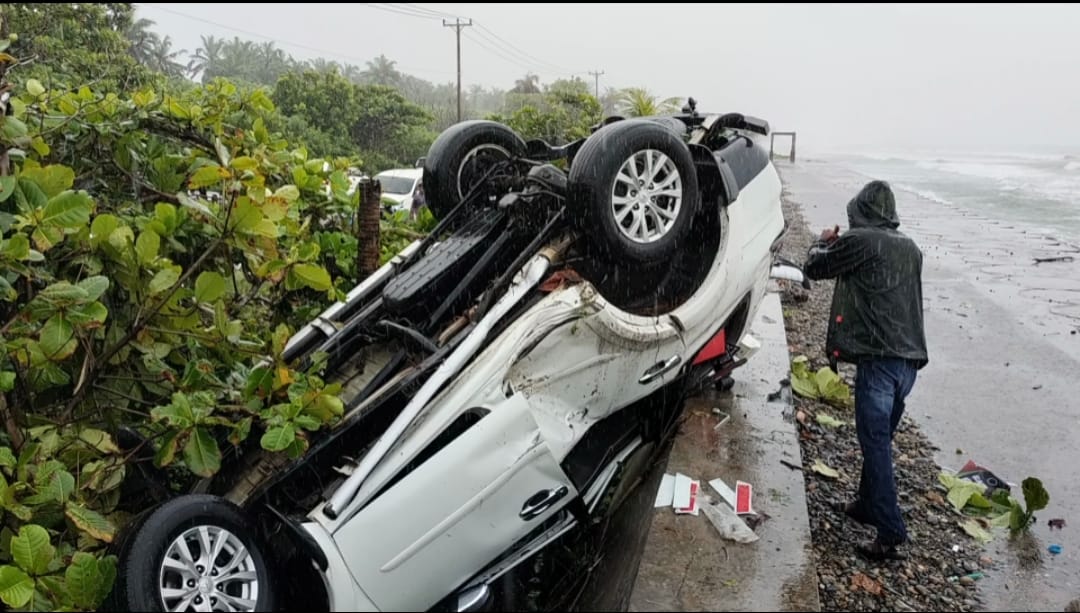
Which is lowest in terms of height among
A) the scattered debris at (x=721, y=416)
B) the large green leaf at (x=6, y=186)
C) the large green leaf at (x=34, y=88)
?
the scattered debris at (x=721, y=416)

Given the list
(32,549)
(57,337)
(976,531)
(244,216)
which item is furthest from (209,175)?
(976,531)

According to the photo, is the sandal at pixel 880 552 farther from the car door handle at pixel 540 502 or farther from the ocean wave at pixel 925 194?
the ocean wave at pixel 925 194

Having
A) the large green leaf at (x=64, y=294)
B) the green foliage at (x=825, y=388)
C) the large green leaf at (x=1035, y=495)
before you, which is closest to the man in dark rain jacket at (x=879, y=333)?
the large green leaf at (x=1035, y=495)

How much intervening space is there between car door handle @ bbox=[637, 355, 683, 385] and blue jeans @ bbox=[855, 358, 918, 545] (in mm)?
929

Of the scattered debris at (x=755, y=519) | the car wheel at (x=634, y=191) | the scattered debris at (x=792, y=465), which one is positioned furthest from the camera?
the scattered debris at (x=792, y=465)

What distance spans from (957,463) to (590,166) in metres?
3.43

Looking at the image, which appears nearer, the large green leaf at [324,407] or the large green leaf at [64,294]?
the large green leaf at [64,294]

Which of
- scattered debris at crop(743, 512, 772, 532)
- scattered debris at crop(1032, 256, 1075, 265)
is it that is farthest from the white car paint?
scattered debris at crop(1032, 256, 1075, 265)

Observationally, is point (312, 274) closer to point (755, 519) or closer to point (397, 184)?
point (755, 519)

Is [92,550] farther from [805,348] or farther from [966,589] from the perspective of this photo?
[805,348]

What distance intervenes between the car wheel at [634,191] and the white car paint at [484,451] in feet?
0.95

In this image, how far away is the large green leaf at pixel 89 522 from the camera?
2477 mm

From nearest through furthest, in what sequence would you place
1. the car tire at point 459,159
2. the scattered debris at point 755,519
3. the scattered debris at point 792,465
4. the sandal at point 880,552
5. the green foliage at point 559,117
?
1. the scattered debris at point 755,519
2. the sandal at point 880,552
3. the scattered debris at point 792,465
4. the car tire at point 459,159
5. the green foliage at point 559,117

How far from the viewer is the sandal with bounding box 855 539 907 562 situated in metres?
3.48
